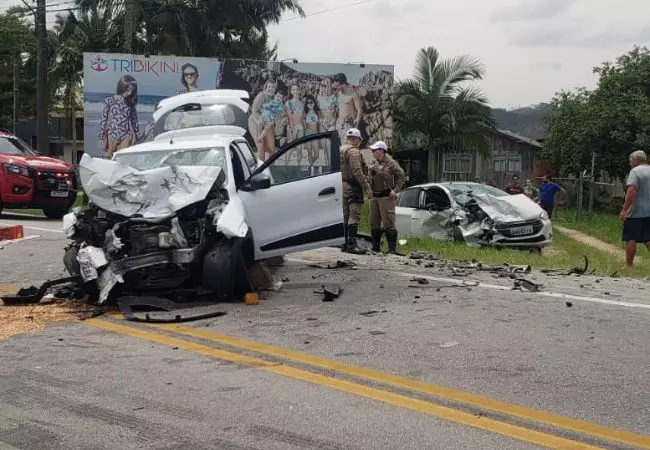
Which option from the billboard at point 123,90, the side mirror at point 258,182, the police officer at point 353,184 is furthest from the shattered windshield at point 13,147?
the side mirror at point 258,182

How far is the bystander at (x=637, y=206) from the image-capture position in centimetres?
→ 1018

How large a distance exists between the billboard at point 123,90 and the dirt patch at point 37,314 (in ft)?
62.0

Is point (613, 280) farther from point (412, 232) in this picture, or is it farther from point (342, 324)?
point (412, 232)

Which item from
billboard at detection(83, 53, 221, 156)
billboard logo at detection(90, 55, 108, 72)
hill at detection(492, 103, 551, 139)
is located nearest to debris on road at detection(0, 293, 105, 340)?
billboard at detection(83, 53, 221, 156)

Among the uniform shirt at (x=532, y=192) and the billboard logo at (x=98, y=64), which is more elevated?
the billboard logo at (x=98, y=64)

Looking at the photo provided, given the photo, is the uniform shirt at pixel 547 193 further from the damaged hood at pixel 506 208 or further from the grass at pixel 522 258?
the damaged hood at pixel 506 208

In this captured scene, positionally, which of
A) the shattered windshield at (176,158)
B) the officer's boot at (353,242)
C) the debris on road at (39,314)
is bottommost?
the debris on road at (39,314)

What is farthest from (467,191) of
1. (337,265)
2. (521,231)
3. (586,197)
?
(586,197)

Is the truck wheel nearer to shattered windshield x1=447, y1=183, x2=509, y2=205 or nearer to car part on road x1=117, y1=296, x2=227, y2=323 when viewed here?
shattered windshield x1=447, y1=183, x2=509, y2=205

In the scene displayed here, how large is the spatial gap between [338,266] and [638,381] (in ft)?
17.1

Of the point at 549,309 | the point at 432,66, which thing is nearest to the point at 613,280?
the point at 549,309

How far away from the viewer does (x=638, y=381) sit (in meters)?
4.80

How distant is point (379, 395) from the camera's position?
14.9ft

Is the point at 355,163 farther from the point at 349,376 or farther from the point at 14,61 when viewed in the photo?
the point at 14,61
